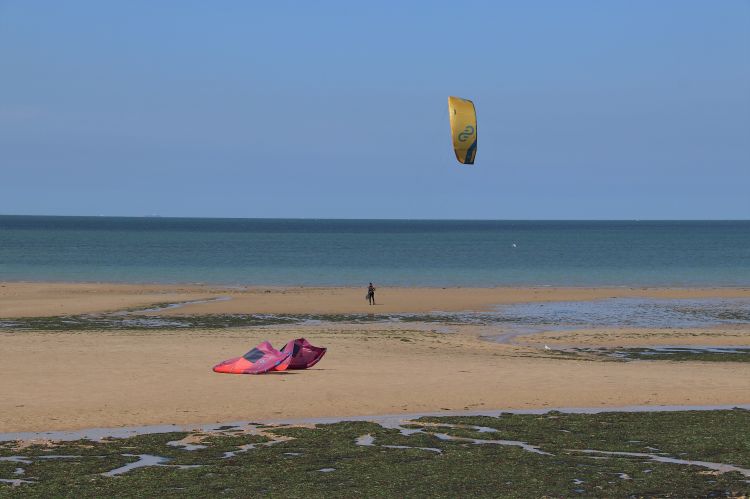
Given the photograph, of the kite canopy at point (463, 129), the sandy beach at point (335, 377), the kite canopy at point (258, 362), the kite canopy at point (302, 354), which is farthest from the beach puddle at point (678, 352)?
the kite canopy at point (258, 362)

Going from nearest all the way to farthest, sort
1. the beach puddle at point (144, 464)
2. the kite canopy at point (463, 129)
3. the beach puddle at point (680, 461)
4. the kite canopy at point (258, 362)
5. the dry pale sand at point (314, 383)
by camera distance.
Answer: the beach puddle at point (144, 464) < the beach puddle at point (680, 461) < the dry pale sand at point (314, 383) < the kite canopy at point (258, 362) < the kite canopy at point (463, 129)

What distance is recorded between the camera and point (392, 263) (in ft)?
373

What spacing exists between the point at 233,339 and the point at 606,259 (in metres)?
93.3

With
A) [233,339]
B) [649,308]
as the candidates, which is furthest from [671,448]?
[649,308]

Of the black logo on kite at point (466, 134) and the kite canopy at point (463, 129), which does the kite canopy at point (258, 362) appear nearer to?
the kite canopy at point (463, 129)

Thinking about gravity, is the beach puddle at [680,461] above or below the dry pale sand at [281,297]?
below

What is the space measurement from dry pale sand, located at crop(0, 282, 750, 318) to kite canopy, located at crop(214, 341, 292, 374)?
22.4 metres

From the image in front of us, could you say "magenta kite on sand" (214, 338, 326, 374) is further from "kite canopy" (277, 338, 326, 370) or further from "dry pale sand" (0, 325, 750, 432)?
"dry pale sand" (0, 325, 750, 432)

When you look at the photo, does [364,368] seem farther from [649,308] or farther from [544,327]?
[649,308]

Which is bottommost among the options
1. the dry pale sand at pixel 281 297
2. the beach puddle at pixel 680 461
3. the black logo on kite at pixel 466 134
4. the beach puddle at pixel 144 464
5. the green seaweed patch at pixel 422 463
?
the beach puddle at pixel 144 464

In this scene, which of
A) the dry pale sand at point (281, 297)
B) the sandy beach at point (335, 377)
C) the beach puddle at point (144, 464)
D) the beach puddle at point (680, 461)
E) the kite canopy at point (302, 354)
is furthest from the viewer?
the dry pale sand at point (281, 297)

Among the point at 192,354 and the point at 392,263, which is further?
the point at 392,263

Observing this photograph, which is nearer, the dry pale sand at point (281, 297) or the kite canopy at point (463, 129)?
the kite canopy at point (463, 129)

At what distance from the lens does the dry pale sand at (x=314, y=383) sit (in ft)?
75.1
